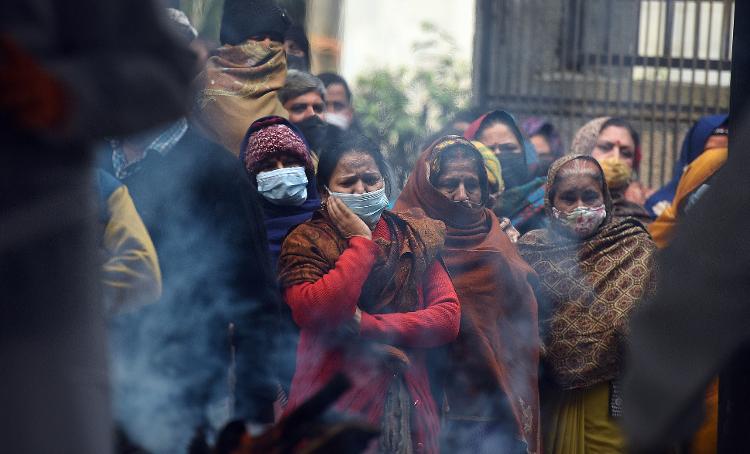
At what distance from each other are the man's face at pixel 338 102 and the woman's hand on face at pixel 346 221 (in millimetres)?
2164

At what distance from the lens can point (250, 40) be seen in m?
5.68

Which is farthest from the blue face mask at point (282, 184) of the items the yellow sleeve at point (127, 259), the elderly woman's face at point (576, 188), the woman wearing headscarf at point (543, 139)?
the woman wearing headscarf at point (543, 139)

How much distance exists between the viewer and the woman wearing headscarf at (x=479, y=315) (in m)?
5.13

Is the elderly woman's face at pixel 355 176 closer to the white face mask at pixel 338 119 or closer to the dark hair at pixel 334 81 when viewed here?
the white face mask at pixel 338 119

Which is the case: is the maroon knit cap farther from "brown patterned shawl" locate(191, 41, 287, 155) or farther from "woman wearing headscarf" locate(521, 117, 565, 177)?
"woman wearing headscarf" locate(521, 117, 565, 177)

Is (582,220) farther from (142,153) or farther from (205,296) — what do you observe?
(142,153)

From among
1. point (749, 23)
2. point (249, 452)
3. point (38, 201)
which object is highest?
point (749, 23)

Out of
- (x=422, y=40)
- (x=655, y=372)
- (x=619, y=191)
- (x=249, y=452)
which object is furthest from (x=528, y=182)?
(x=422, y=40)

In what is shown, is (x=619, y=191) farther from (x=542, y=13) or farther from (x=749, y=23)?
(x=542, y=13)

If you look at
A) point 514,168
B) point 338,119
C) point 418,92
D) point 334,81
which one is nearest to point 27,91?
point 514,168

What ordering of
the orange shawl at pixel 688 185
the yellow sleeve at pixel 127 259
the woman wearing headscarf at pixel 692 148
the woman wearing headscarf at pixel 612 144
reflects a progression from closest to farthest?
1. the yellow sleeve at pixel 127 259
2. the orange shawl at pixel 688 185
3. the woman wearing headscarf at pixel 612 144
4. the woman wearing headscarf at pixel 692 148

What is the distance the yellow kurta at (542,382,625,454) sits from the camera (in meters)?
5.51

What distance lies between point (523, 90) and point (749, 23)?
21.1 ft

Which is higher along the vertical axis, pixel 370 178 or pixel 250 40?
pixel 250 40
